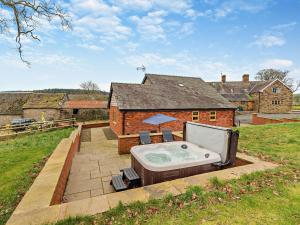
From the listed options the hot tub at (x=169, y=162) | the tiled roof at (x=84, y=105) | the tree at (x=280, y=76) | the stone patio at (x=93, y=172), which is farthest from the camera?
the tree at (x=280, y=76)

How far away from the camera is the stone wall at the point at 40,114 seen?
2975cm

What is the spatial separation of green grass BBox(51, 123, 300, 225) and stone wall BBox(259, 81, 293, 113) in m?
37.6

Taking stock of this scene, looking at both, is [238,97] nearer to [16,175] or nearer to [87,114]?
[87,114]

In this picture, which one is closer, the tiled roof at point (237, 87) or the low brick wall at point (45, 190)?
the low brick wall at point (45, 190)

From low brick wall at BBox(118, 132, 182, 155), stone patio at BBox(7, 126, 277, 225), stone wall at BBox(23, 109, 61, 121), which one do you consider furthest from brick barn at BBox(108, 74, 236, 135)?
stone wall at BBox(23, 109, 61, 121)

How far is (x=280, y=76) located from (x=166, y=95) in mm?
53015

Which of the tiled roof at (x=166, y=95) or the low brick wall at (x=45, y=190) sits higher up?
the tiled roof at (x=166, y=95)

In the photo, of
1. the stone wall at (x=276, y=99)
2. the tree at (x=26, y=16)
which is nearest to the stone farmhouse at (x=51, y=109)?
the tree at (x=26, y=16)

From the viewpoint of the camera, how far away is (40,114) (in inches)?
1184

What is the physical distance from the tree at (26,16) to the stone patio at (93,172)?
793 cm

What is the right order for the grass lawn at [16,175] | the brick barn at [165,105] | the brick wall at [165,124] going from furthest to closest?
the brick barn at [165,105] < the brick wall at [165,124] < the grass lawn at [16,175]

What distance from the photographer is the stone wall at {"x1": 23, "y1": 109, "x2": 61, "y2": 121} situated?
2975 cm

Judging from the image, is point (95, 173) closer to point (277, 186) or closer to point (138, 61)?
point (277, 186)

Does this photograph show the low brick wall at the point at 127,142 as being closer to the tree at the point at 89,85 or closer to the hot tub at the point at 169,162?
the hot tub at the point at 169,162
